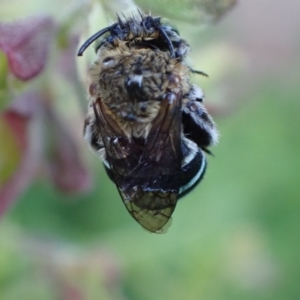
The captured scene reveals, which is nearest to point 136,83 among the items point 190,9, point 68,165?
point 190,9

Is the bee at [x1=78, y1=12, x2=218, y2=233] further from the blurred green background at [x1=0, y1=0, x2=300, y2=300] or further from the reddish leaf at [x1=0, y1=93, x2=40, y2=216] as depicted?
the reddish leaf at [x1=0, y1=93, x2=40, y2=216]

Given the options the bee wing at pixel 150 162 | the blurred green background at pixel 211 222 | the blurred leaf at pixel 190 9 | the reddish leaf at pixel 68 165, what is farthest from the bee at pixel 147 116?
the reddish leaf at pixel 68 165

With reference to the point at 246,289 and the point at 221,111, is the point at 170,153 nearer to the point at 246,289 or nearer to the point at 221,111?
the point at 221,111

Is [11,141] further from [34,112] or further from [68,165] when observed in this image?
[68,165]

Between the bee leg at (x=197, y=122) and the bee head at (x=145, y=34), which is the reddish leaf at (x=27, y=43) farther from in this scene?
the bee leg at (x=197, y=122)

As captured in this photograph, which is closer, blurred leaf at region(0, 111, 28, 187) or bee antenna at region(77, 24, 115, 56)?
bee antenna at region(77, 24, 115, 56)

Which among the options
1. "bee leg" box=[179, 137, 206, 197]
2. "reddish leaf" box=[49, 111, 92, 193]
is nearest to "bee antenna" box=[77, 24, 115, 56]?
"bee leg" box=[179, 137, 206, 197]

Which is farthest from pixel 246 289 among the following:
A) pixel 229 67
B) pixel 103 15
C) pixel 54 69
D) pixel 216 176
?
pixel 103 15
